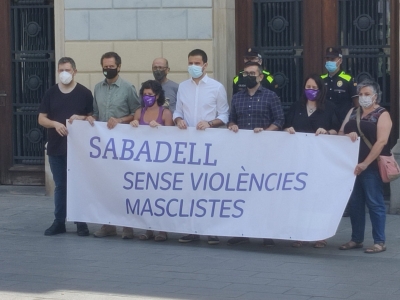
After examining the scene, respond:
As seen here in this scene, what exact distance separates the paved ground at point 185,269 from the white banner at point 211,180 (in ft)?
0.88

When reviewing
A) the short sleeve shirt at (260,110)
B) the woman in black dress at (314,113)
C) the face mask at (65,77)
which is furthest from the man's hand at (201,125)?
the face mask at (65,77)

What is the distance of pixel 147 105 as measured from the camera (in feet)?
31.9

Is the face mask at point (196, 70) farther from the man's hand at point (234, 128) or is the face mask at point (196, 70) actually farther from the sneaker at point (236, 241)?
the sneaker at point (236, 241)

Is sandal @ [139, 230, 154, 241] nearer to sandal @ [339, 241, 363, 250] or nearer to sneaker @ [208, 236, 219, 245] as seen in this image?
sneaker @ [208, 236, 219, 245]

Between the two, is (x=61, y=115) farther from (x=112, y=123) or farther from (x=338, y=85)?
(x=338, y=85)

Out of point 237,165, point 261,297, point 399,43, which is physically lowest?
point 261,297

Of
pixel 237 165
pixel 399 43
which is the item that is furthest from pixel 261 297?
pixel 399 43

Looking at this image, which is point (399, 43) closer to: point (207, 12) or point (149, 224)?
point (207, 12)

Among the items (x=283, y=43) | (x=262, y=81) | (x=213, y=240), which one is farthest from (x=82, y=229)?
(x=283, y=43)

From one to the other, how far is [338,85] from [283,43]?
190 cm

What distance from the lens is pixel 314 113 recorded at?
30.7ft

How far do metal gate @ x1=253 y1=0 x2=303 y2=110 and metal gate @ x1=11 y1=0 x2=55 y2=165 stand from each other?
300 cm

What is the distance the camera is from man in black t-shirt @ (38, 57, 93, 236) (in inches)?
393

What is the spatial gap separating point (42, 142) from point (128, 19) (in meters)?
2.22
